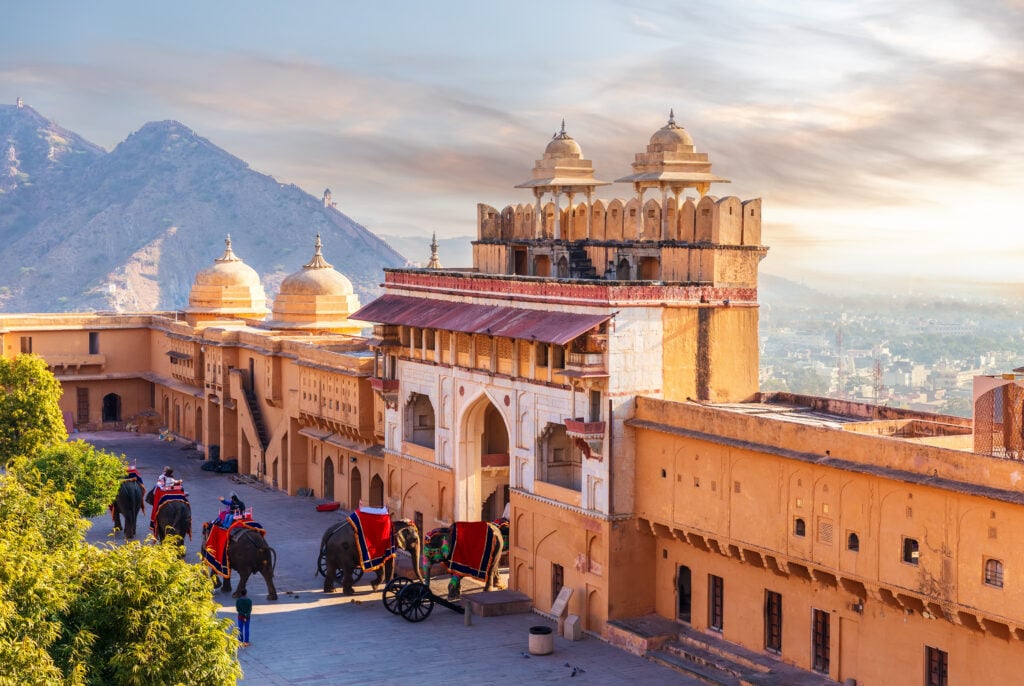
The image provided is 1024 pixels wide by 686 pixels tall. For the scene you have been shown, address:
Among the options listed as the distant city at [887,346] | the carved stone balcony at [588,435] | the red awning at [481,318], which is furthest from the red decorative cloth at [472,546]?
the distant city at [887,346]

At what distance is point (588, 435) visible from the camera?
2836 cm

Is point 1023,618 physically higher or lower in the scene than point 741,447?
lower

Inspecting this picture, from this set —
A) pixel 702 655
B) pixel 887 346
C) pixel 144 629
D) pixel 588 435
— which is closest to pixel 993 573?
pixel 702 655

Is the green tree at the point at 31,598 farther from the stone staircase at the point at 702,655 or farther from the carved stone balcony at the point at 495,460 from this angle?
the carved stone balcony at the point at 495,460

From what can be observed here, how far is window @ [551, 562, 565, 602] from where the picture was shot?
30188 mm

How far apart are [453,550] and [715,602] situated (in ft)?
19.8

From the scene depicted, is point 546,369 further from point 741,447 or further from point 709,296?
point 741,447

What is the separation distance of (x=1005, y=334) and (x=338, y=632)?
6231cm

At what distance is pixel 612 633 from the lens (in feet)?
92.7

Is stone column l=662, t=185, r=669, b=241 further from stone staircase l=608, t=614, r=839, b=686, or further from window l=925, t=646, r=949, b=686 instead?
window l=925, t=646, r=949, b=686

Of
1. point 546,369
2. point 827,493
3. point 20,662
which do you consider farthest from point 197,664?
point 546,369

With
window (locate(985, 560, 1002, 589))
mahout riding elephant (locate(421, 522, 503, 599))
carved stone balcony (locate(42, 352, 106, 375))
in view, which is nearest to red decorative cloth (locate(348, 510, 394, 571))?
mahout riding elephant (locate(421, 522, 503, 599))

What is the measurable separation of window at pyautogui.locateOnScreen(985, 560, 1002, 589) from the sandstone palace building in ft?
0.09

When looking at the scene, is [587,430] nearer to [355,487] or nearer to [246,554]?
[246,554]
